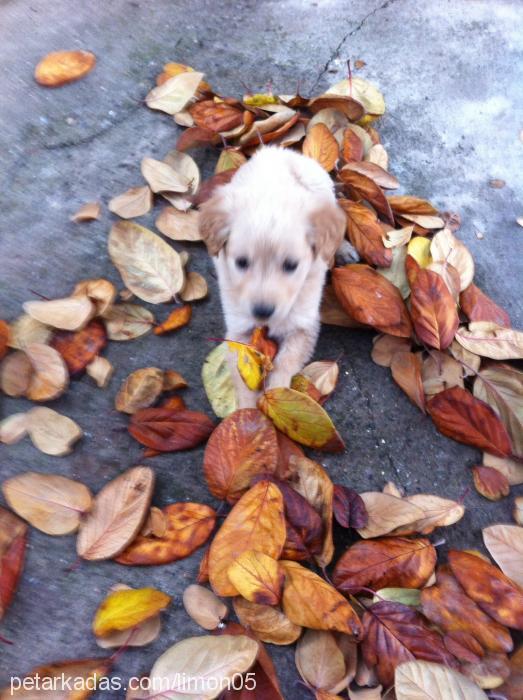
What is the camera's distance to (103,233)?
2213mm

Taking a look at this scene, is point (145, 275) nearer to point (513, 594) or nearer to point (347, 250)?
point (347, 250)

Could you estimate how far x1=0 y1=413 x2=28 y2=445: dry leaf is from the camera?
1.71 meters

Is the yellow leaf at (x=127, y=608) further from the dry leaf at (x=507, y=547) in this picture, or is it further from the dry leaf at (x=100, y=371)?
the dry leaf at (x=507, y=547)

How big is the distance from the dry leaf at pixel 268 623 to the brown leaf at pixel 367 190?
60.7 inches

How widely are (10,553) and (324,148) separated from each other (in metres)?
1.94

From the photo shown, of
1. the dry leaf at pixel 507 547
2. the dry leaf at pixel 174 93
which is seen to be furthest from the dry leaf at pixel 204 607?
the dry leaf at pixel 174 93

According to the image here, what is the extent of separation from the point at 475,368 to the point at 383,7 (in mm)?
2083

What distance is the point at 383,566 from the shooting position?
157 centimetres

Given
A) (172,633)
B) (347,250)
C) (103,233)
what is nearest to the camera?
(172,633)

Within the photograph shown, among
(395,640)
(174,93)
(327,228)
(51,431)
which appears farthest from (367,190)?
(395,640)

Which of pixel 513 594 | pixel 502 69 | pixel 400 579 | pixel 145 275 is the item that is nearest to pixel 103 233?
pixel 145 275

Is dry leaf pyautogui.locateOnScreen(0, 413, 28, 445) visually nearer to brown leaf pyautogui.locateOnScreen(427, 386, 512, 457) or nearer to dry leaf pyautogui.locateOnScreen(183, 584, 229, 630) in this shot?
dry leaf pyautogui.locateOnScreen(183, 584, 229, 630)

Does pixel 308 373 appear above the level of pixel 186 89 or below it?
below

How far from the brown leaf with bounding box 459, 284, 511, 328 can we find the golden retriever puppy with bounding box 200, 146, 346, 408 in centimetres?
53
